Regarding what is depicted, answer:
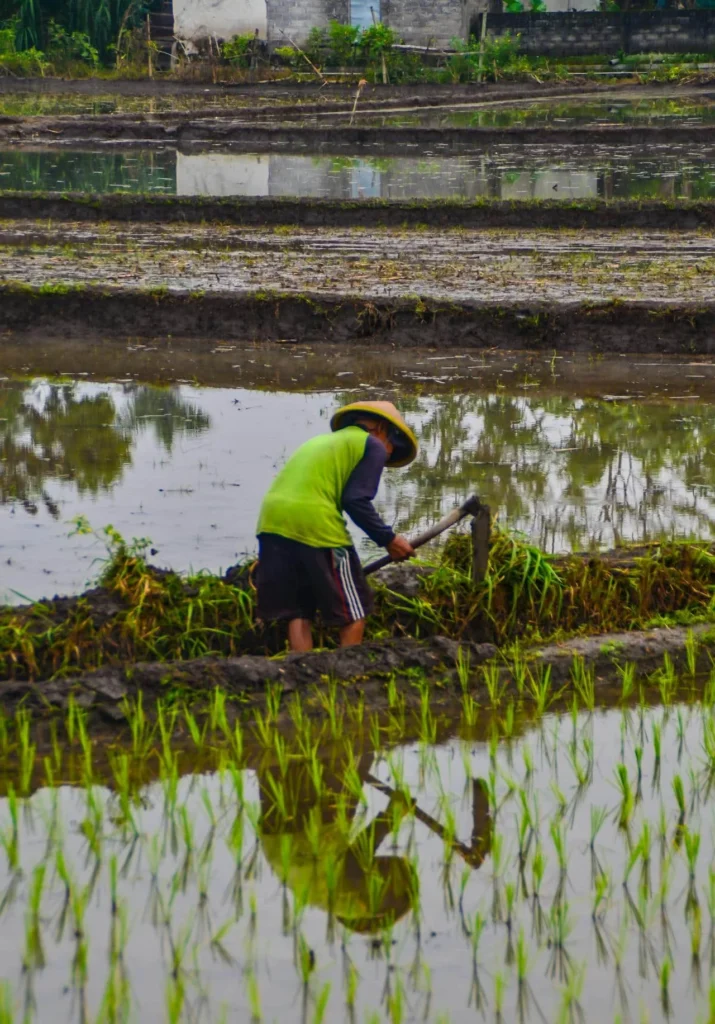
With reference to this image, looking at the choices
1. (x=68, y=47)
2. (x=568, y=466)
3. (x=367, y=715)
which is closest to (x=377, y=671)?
(x=367, y=715)

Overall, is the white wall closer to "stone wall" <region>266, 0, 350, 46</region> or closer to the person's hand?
"stone wall" <region>266, 0, 350, 46</region>

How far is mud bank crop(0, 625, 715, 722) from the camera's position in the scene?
10.4ft

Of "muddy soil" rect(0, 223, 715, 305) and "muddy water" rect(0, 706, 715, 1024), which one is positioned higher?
"muddy soil" rect(0, 223, 715, 305)

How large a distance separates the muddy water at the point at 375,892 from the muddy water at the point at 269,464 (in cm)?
126

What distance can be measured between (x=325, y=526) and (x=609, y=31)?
24049 mm

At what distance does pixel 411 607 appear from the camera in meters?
3.81

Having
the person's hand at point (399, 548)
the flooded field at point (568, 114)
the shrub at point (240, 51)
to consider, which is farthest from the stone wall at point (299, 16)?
the person's hand at point (399, 548)

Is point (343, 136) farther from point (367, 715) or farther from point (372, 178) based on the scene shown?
point (367, 715)

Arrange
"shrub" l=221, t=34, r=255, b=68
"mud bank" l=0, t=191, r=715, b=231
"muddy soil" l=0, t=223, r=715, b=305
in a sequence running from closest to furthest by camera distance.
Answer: "muddy soil" l=0, t=223, r=715, b=305
"mud bank" l=0, t=191, r=715, b=231
"shrub" l=221, t=34, r=255, b=68

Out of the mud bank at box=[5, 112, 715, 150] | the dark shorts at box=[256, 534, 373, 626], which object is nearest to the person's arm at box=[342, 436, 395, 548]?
the dark shorts at box=[256, 534, 373, 626]

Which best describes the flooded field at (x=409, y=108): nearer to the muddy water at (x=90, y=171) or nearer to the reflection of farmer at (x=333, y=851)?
the muddy water at (x=90, y=171)

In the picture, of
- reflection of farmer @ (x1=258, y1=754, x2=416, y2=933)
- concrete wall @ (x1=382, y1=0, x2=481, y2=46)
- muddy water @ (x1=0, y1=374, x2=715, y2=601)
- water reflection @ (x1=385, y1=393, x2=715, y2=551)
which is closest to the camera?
reflection of farmer @ (x1=258, y1=754, x2=416, y2=933)

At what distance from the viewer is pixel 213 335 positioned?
24.6 ft

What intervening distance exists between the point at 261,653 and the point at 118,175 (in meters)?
12.2
